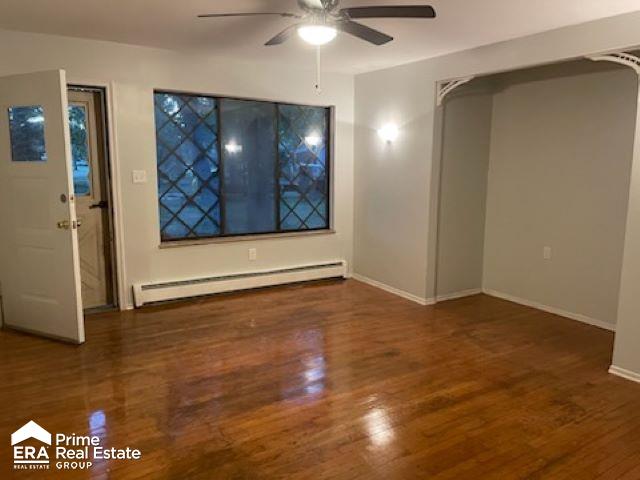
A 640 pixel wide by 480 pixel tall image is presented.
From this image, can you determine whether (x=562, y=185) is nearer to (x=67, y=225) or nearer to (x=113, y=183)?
(x=113, y=183)

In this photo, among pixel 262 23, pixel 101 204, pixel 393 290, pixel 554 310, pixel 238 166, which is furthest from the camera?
pixel 238 166

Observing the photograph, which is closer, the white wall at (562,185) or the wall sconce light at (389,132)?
the white wall at (562,185)

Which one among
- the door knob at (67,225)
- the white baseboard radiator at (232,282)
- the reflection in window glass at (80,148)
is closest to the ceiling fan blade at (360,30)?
the door knob at (67,225)

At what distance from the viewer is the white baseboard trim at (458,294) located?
4704mm

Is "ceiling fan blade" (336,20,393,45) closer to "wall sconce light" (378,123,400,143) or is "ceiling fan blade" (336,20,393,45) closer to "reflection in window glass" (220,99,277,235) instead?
"wall sconce light" (378,123,400,143)

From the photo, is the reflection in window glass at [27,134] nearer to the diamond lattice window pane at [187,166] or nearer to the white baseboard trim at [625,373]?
the diamond lattice window pane at [187,166]

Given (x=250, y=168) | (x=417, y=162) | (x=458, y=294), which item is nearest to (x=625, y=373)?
(x=458, y=294)

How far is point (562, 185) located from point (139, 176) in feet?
12.6

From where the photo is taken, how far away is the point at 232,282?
187 inches

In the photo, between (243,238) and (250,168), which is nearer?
(243,238)

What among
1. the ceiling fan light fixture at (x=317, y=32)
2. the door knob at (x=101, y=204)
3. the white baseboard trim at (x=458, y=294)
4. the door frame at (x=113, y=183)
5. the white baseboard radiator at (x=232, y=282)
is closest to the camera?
the ceiling fan light fixture at (x=317, y=32)

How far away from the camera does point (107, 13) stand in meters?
3.08

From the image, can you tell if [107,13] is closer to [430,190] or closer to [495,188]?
[430,190]

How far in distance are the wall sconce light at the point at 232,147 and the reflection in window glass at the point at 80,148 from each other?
1337mm
